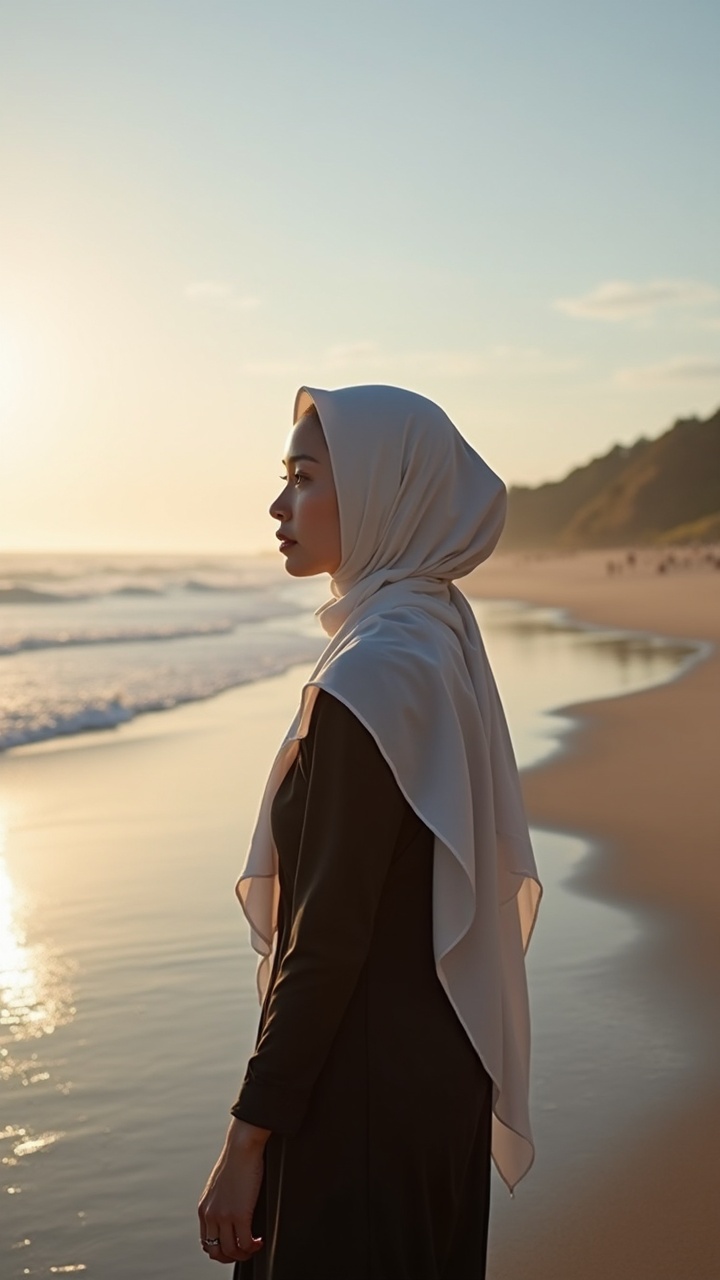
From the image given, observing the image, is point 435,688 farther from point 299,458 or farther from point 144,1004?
point 144,1004

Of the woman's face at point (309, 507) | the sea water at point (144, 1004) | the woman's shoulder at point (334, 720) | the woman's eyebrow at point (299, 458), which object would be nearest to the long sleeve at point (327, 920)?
the woman's shoulder at point (334, 720)

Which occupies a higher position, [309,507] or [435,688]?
[309,507]

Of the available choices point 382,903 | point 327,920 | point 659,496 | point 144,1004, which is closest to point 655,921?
point 144,1004

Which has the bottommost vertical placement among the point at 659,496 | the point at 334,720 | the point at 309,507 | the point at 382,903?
the point at 382,903

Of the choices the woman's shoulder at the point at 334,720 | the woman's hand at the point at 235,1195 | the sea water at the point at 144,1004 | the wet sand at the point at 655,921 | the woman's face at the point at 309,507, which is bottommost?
the wet sand at the point at 655,921

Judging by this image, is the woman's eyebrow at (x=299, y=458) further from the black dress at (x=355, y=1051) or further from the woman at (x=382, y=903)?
the black dress at (x=355, y=1051)

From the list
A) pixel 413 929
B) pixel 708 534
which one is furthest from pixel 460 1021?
pixel 708 534

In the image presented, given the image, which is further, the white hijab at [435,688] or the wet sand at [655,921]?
the wet sand at [655,921]

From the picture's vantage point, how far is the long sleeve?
1885 millimetres

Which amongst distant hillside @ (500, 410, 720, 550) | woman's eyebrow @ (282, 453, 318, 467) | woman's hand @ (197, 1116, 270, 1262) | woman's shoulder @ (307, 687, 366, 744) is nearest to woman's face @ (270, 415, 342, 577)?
woman's eyebrow @ (282, 453, 318, 467)

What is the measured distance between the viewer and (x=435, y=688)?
1.98m

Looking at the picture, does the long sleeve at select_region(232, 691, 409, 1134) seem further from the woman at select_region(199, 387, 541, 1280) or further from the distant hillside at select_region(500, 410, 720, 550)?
the distant hillside at select_region(500, 410, 720, 550)

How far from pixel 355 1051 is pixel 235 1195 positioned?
0.27 meters

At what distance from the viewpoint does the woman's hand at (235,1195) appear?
1.92 meters
